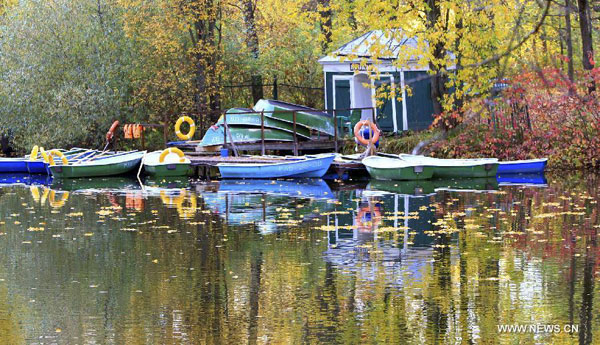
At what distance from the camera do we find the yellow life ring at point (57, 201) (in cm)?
2277

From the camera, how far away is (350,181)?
28312 millimetres

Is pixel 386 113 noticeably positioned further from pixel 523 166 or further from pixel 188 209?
pixel 188 209

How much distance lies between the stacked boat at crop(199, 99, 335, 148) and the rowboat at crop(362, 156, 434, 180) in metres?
4.64

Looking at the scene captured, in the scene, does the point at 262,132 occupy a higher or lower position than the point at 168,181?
higher

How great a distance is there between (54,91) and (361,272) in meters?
25.5

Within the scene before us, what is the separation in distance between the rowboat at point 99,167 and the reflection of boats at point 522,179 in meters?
12.3

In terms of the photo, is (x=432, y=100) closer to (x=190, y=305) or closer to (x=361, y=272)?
(x=361, y=272)

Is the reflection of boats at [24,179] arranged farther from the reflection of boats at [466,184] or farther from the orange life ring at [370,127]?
the reflection of boats at [466,184]

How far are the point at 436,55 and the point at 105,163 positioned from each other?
37.0 ft

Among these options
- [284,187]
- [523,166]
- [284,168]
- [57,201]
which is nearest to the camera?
[57,201]

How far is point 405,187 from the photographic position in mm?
25250

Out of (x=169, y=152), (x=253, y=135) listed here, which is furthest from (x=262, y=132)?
(x=169, y=152)

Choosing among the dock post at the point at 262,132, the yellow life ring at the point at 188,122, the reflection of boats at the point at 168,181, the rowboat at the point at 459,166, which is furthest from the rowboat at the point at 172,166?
the rowboat at the point at 459,166

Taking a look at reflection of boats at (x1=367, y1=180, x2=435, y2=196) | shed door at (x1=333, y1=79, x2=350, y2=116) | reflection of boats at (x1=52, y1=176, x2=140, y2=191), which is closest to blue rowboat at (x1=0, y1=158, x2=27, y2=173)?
reflection of boats at (x1=52, y1=176, x2=140, y2=191)
